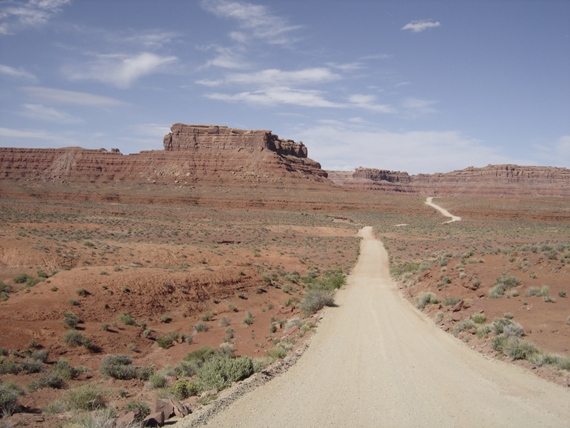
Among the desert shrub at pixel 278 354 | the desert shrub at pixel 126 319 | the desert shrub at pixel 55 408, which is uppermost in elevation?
the desert shrub at pixel 278 354

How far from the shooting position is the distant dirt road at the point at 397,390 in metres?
7.05

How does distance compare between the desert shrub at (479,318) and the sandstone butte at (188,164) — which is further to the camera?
the sandstone butte at (188,164)

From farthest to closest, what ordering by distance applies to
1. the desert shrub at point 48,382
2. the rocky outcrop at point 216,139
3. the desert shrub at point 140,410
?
the rocky outcrop at point 216,139 < the desert shrub at point 48,382 < the desert shrub at point 140,410

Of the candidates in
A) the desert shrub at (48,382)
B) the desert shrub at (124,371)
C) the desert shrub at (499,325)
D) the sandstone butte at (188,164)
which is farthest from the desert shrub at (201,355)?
the sandstone butte at (188,164)

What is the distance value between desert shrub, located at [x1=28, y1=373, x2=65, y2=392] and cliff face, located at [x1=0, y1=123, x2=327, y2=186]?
9870cm

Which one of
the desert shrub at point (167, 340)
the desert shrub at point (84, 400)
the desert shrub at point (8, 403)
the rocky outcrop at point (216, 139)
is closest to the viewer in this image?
the desert shrub at point (8, 403)

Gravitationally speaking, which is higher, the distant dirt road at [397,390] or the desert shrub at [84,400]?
the distant dirt road at [397,390]

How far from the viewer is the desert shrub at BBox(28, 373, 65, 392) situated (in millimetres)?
10398

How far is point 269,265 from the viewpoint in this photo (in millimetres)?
29203

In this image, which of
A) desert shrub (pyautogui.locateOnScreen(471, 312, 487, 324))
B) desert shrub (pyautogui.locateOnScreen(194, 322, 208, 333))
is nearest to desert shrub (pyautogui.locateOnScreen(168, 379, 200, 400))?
desert shrub (pyautogui.locateOnScreen(194, 322, 208, 333))

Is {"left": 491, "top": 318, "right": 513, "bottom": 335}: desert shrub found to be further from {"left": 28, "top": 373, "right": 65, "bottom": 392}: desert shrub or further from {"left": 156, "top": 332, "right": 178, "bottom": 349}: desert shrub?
{"left": 28, "top": 373, "right": 65, "bottom": 392}: desert shrub

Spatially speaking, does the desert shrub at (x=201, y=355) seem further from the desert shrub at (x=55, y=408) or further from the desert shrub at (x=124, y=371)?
the desert shrub at (x=55, y=408)

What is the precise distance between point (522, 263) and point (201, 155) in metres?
113

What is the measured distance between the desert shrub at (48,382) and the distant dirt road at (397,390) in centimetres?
593
